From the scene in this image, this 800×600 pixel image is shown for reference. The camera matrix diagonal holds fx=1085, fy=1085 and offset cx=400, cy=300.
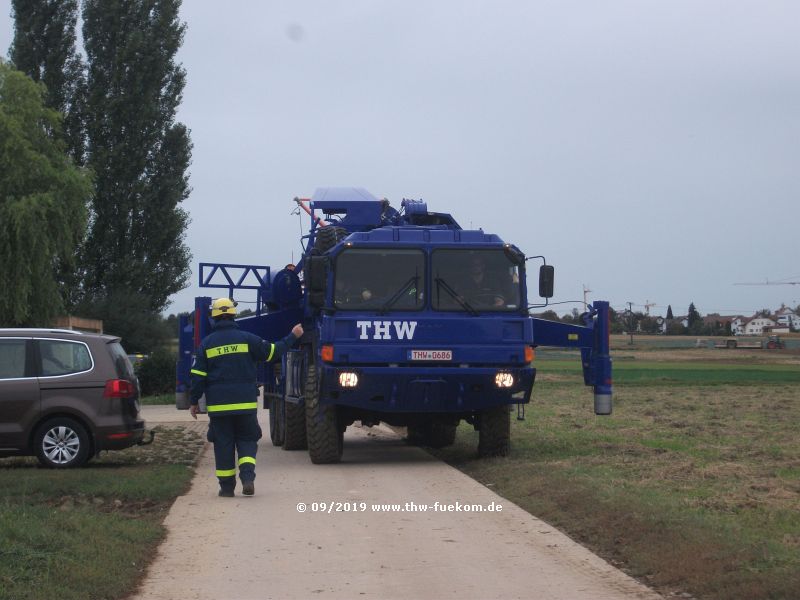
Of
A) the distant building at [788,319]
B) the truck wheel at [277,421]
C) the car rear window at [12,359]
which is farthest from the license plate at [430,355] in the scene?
the distant building at [788,319]

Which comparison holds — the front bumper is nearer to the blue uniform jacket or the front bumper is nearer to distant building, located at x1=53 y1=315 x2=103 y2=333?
the blue uniform jacket

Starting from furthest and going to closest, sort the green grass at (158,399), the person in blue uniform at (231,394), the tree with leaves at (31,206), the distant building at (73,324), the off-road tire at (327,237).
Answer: the distant building at (73,324) → the green grass at (158,399) → the tree with leaves at (31,206) → the off-road tire at (327,237) → the person in blue uniform at (231,394)

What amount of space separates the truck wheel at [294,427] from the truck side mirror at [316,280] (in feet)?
9.44

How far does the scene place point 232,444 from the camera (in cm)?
1102

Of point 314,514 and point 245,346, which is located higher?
point 245,346

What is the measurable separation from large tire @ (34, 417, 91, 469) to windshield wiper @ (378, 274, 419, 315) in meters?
3.93

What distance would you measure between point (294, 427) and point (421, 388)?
140 inches

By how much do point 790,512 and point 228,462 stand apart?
5316 mm

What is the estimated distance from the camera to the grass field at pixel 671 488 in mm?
7139

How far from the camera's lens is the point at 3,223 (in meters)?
32.8

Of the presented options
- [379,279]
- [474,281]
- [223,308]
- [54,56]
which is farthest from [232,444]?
[54,56]

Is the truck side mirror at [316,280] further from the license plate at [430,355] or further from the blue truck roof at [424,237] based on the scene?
the license plate at [430,355]

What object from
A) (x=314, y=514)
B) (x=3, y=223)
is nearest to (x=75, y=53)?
(x=3, y=223)

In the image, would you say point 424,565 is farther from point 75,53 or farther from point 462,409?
point 75,53
